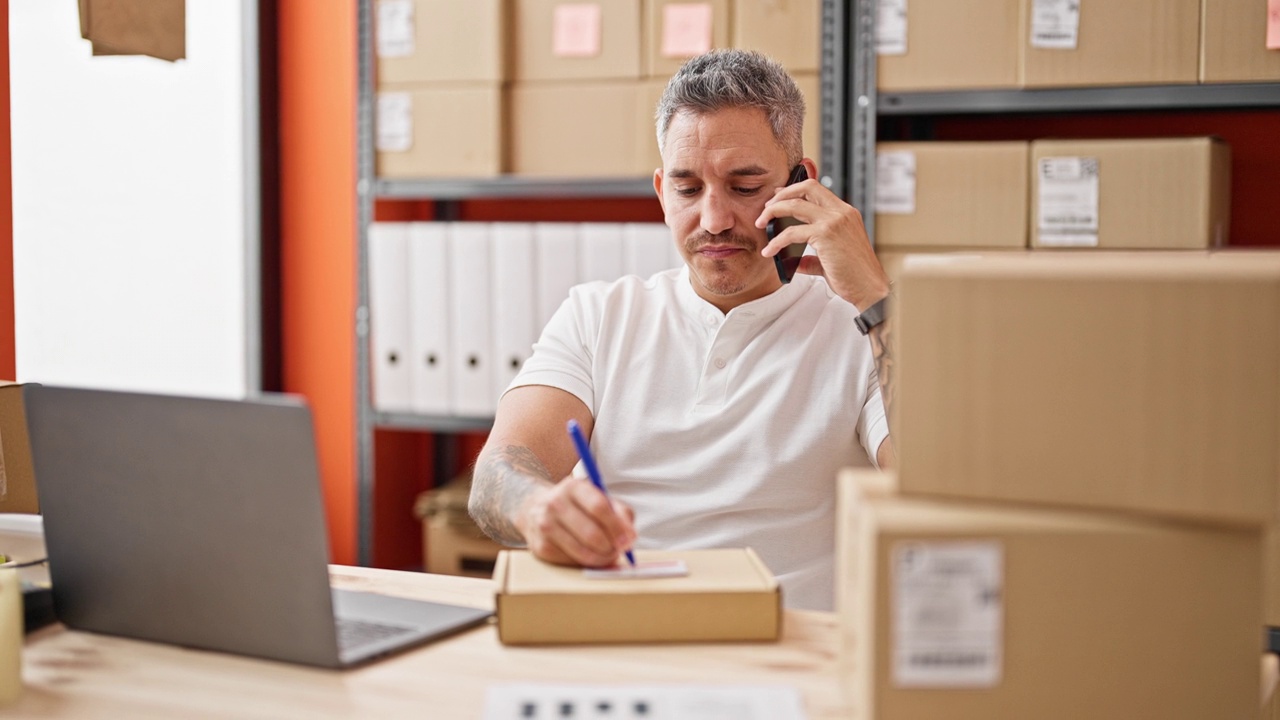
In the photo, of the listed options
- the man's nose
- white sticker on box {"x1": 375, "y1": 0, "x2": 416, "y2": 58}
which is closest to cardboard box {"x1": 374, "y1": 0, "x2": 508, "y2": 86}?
white sticker on box {"x1": 375, "y1": 0, "x2": 416, "y2": 58}

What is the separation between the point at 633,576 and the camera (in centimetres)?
114

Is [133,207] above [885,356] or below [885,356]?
above

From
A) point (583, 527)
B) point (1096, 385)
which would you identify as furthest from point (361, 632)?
point (1096, 385)

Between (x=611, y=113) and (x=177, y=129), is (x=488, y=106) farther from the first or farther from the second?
(x=177, y=129)

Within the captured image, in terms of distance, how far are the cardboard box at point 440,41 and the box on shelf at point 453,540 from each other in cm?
97

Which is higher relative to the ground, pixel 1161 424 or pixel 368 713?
pixel 1161 424

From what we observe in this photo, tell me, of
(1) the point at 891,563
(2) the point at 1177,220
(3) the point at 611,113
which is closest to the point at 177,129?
(3) the point at 611,113

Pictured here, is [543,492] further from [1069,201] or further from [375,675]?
[1069,201]

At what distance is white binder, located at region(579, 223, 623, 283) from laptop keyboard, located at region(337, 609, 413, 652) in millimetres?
1510

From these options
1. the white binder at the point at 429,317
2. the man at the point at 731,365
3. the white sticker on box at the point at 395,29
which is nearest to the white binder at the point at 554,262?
the white binder at the point at 429,317

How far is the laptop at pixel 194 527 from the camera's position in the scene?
0.98 m

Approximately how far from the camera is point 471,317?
2.71 m

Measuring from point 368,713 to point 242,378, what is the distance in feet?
8.04

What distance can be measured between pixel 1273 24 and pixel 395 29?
1.76 m
